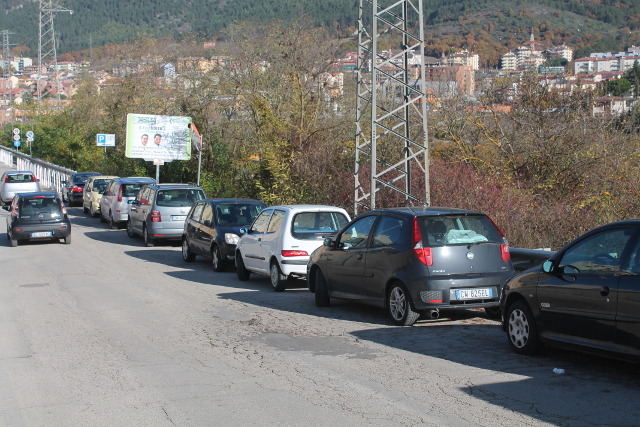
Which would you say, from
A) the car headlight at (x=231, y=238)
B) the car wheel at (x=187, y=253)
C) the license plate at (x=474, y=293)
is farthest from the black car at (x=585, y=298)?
the car wheel at (x=187, y=253)

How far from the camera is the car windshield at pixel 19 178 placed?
1495 inches

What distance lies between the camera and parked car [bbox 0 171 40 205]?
37.2 meters

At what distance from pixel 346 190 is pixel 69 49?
16038 centimetres

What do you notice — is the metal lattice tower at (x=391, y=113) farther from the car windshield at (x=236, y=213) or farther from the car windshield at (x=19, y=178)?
the car windshield at (x=19, y=178)

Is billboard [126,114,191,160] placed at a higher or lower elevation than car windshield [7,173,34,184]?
higher

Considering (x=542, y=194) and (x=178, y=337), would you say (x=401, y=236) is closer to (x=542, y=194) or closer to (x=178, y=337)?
(x=178, y=337)

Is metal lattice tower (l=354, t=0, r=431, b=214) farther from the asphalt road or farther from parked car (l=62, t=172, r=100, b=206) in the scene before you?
parked car (l=62, t=172, r=100, b=206)

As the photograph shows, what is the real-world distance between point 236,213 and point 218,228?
829 mm

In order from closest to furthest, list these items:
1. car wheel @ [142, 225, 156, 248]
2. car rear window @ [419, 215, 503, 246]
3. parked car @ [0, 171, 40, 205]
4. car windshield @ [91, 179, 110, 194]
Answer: car rear window @ [419, 215, 503, 246] → car wheel @ [142, 225, 156, 248] → car windshield @ [91, 179, 110, 194] → parked car @ [0, 171, 40, 205]

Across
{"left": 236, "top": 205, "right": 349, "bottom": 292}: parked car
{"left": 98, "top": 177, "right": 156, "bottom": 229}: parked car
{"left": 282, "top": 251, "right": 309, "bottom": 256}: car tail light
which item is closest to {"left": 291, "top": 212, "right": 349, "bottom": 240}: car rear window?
{"left": 236, "top": 205, "right": 349, "bottom": 292}: parked car

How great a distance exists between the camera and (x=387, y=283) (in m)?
9.73

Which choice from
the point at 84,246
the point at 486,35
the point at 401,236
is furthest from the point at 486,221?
the point at 486,35

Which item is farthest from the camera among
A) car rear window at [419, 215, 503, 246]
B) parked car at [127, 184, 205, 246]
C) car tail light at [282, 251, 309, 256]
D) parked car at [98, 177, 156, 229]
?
parked car at [98, 177, 156, 229]

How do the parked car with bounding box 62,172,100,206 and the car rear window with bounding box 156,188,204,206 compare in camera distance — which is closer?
the car rear window with bounding box 156,188,204,206
